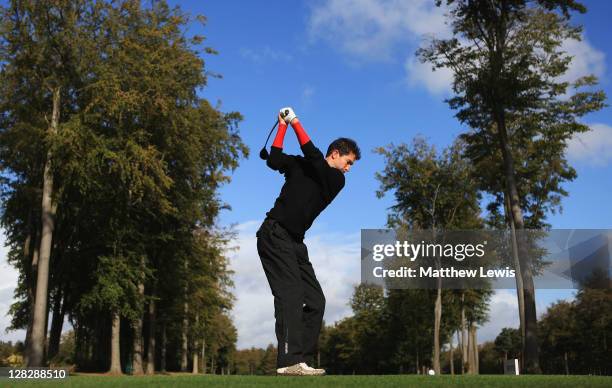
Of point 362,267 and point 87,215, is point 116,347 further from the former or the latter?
point 362,267

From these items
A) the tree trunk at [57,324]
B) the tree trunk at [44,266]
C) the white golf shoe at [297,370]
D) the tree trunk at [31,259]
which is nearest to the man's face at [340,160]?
the white golf shoe at [297,370]

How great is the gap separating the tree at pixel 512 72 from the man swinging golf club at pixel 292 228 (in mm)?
20858

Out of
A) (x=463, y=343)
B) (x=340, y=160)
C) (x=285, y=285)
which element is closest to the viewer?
(x=285, y=285)

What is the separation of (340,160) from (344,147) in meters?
0.14

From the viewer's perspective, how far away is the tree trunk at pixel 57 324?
3551cm

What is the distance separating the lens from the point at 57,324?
36844mm

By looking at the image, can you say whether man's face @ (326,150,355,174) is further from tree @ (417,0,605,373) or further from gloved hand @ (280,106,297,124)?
tree @ (417,0,605,373)

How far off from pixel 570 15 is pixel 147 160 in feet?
60.5

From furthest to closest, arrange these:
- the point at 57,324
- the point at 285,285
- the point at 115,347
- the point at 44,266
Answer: the point at 57,324 < the point at 115,347 < the point at 44,266 < the point at 285,285

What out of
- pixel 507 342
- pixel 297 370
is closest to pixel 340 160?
pixel 297 370

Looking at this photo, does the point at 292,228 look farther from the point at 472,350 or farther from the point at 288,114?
the point at 472,350

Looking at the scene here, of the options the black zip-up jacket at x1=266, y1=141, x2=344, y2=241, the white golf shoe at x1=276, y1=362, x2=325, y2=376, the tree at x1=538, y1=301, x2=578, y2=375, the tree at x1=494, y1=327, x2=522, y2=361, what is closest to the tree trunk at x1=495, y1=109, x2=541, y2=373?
the white golf shoe at x1=276, y1=362, x2=325, y2=376

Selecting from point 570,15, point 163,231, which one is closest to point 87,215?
point 163,231
